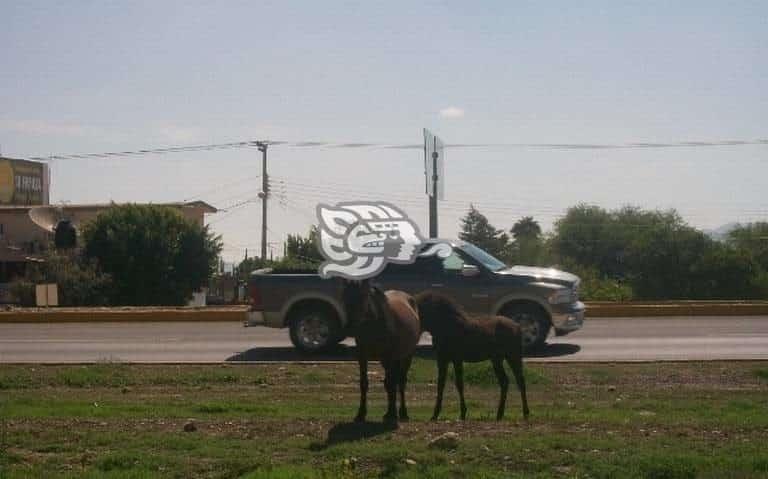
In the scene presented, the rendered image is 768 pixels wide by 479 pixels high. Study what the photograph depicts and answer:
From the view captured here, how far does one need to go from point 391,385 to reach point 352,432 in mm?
881

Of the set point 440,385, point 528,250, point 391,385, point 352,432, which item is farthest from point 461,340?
point 528,250

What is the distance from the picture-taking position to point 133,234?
47.0m

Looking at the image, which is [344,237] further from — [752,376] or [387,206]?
[752,376]

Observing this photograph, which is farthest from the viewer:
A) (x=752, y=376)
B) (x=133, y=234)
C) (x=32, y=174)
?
(x=32, y=174)

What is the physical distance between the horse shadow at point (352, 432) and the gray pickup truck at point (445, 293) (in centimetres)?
775

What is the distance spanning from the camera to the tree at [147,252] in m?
46.4

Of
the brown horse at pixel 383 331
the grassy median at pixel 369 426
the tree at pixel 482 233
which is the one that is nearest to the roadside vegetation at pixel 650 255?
the tree at pixel 482 233

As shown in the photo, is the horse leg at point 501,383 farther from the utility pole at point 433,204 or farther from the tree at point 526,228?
the tree at point 526,228

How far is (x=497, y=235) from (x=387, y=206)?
1760 inches

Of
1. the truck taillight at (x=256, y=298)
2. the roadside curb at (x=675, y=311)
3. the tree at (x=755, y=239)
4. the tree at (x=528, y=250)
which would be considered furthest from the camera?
the tree at (x=755, y=239)

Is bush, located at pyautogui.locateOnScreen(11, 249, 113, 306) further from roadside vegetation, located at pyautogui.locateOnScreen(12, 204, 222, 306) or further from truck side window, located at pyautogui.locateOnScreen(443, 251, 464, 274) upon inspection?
truck side window, located at pyautogui.locateOnScreen(443, 251, 464, 274)

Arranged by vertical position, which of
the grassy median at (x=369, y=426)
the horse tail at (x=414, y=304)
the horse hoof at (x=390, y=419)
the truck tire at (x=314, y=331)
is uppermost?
the horse tail at (x=414, y=304)

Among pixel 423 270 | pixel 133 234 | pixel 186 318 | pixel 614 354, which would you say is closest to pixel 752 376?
pixel 614 354

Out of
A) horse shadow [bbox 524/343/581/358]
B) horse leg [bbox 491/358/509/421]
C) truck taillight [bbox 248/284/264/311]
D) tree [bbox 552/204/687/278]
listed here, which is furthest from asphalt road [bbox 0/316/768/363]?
tree [bbox 552/204/687/278]
